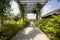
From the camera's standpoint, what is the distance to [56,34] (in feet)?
32.7

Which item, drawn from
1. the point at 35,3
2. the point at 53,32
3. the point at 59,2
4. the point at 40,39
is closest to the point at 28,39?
the point at 40,39

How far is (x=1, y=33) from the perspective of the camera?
417 inches

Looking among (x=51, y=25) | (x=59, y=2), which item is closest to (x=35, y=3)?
(x=59, y=2)

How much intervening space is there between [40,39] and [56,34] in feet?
9.45

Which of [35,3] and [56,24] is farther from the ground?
[56,24]

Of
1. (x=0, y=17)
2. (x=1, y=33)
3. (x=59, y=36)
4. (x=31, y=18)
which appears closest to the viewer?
(x=59, y=36)

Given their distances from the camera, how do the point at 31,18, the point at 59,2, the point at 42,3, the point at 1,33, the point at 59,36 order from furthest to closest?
the point at 31,18, the point at 42,3, the point at 59,2, the point at 1,33, the point at 59,36

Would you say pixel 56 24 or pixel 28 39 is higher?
pixel 56 24

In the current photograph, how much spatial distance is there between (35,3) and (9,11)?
20.6m

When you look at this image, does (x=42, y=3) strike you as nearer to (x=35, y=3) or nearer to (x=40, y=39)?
(x=35, y=3)

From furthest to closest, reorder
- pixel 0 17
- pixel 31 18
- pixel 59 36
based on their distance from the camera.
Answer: pixel 31 18, pixel 0 17, pixel 59 36

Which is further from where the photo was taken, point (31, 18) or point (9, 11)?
point (31, 18)

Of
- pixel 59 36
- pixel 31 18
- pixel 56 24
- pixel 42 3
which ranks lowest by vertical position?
pixel 31 18

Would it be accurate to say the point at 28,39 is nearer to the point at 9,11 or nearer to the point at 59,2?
the point at 9,11
